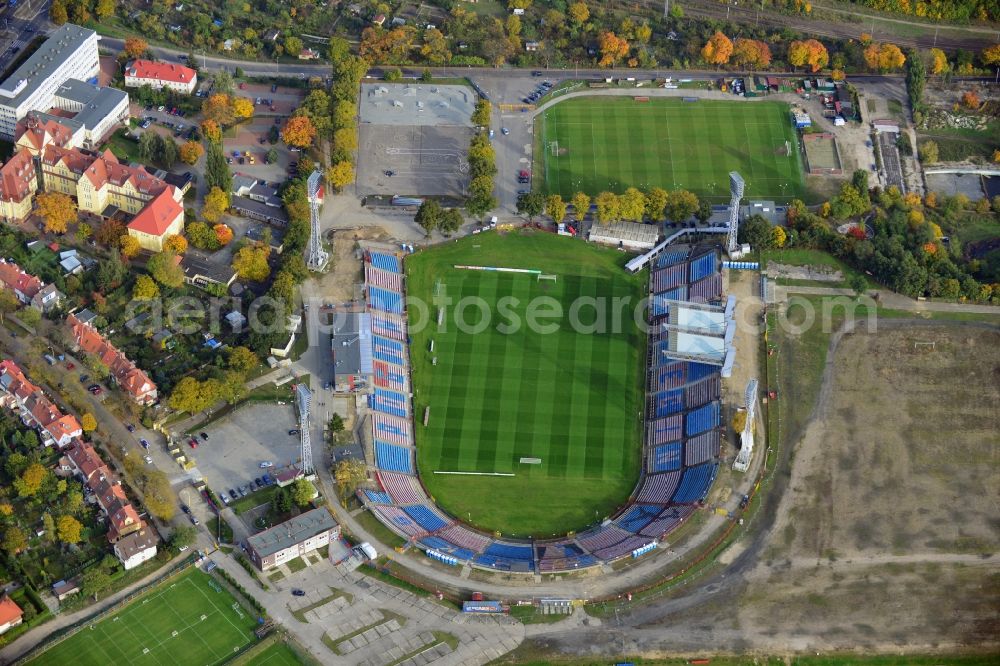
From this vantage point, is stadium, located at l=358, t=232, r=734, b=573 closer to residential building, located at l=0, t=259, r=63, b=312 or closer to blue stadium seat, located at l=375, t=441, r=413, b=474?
blue stadium seat, located at l=375, t=441, r=413, b=474

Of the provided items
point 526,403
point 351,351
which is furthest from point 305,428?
point 526,403

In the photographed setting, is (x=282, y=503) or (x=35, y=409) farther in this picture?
(x=35, y=409)

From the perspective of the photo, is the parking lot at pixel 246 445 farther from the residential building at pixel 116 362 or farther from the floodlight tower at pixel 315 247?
the floodlight tower at pixel 315 247

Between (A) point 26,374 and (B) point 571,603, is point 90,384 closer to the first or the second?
(A) point 26,374

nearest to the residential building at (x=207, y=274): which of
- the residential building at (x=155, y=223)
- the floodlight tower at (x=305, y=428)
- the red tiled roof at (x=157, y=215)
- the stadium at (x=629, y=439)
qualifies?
the residential building at (x=155, y=223)

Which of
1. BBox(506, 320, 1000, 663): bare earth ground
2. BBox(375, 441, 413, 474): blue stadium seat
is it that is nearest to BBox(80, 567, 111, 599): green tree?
BBox(375, 441, 413, 474): blue stadium seat

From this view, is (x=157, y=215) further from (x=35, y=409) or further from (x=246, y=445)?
(x=246, y=445)

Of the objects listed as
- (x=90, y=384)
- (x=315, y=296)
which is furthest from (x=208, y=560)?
(x=315, y=296)
